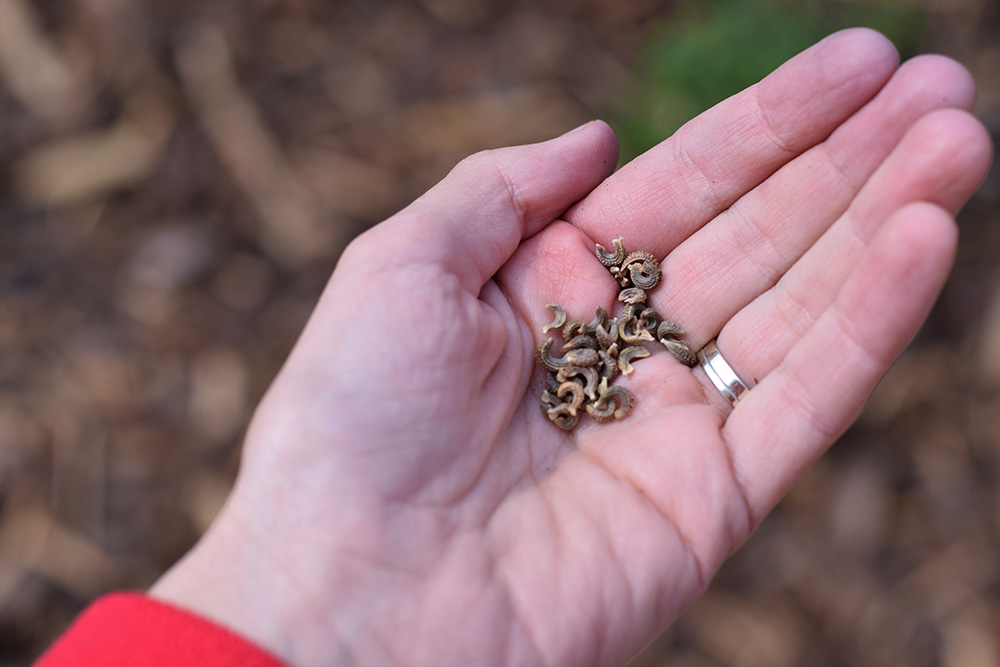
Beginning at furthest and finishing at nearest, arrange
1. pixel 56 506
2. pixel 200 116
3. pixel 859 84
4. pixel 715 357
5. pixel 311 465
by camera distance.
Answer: pixel 200 116, pixel 56 506, pixel 715 357, pixel 859 84, pixel 311 465

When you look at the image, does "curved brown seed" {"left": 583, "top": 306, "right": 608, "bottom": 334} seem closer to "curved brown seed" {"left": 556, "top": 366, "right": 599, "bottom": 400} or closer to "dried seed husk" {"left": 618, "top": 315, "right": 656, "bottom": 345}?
"dried seed husk" {"left": 618, "top": 315, "right": 656, "bottom": 345}

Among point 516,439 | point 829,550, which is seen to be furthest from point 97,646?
point 829,550

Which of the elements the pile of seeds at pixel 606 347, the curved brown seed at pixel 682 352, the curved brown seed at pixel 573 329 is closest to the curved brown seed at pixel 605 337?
the pile of seeds at pixel 606 347

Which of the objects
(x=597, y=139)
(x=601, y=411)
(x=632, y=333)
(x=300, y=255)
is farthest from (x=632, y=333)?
(x=300, y=255)

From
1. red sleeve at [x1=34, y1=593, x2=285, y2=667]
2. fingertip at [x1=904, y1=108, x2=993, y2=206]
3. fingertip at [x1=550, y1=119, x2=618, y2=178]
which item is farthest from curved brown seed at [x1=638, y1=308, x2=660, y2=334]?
→ red sleeve at [x1=34, y1=593, x2=285, y2=667]

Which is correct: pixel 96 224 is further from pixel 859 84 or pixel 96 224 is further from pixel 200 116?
pixel 859 84

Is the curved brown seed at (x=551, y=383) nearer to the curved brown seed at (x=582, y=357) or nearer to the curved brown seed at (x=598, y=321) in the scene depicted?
the curved brown seed at (x=582, y=357)

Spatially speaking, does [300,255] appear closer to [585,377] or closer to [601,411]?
[585,377]
